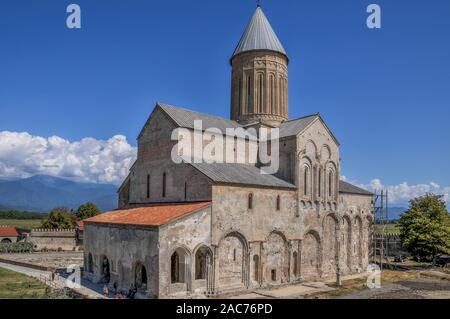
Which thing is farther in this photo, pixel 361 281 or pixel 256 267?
pixel 361 281

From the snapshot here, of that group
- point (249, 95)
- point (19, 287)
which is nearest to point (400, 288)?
point (249, 95)

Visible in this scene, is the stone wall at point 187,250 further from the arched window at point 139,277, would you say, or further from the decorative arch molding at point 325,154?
the decorative arch molding at point 325,154

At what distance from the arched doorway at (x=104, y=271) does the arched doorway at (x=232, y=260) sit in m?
7.37

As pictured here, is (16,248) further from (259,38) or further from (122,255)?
(259,38)

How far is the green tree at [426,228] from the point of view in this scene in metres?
31.9

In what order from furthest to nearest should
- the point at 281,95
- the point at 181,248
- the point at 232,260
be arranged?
the point at 281,95 < the point at 232,260 < the point at 181,248

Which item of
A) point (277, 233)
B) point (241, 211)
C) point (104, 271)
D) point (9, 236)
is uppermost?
point (241, 211)

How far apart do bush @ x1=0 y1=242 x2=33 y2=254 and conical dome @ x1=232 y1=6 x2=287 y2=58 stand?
3080cm

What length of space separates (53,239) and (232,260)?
31.5 m

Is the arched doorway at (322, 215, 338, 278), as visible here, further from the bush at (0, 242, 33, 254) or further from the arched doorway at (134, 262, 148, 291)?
the bush at (0, 242, 33, 254)

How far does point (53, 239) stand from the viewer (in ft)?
148

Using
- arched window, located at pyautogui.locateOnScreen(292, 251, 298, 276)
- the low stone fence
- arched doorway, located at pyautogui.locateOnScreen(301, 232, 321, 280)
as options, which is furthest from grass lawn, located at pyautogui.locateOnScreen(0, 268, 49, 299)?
the low stone fence

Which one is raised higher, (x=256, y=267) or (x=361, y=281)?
(x=256, y=267)
